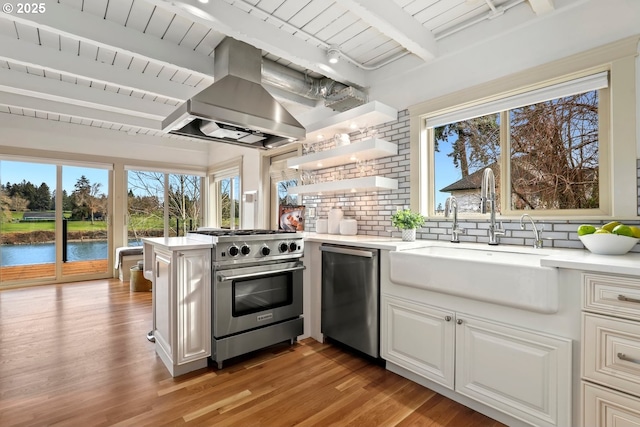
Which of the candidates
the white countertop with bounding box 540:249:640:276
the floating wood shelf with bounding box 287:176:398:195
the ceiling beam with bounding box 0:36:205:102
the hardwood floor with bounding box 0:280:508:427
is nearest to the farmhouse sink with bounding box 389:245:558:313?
the white countertop with bounding box 540:249:640:276

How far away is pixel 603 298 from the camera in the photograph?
4.42ft

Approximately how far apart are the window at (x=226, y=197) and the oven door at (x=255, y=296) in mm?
2986

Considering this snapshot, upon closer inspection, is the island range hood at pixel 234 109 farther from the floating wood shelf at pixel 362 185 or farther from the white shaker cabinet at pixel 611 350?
the white shaker cabinet at pixel 611 350

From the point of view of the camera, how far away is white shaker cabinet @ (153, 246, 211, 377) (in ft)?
7.13

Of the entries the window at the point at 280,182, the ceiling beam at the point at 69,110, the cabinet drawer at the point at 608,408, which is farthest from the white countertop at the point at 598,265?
the ceiling beam at the point at 69,110

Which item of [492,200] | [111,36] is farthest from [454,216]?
[111,36]

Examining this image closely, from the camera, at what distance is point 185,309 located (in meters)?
2.21

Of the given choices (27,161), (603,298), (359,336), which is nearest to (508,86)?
(603,298)

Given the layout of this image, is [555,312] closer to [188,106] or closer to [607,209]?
[607,209]

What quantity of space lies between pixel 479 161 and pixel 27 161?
6.52 metres

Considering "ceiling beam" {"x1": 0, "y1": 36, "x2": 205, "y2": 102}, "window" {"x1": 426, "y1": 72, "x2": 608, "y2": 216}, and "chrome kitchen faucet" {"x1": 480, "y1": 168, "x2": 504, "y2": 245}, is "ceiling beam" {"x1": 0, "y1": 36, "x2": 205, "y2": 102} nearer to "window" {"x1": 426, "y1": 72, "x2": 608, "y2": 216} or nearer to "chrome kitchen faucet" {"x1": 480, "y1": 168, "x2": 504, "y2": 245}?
"window" {"x1": 426, "y1": 72, "x2": 608, "y2": 216}

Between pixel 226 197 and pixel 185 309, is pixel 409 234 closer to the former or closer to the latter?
pixel 185 309

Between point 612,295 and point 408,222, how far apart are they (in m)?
1.40

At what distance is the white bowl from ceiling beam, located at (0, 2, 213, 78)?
323 cm
